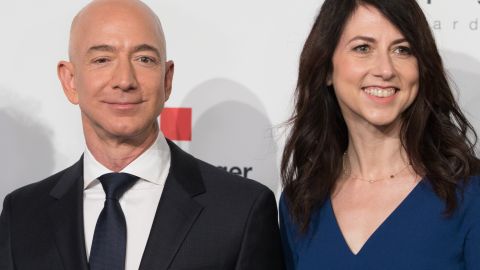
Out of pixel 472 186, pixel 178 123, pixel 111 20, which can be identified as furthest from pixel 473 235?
pixel 178 123

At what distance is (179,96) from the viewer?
266 centimetres

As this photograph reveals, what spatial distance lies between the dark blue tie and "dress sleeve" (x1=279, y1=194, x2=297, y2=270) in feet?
1.60

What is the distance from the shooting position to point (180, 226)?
6.16 ft

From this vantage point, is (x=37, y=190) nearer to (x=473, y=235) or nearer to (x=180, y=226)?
(x=180, y=226)

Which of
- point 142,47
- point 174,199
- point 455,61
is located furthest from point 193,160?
point 455,61

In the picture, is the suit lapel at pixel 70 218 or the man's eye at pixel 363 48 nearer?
the suit lapel at pixel 70 218

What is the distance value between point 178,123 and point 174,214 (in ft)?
2.68

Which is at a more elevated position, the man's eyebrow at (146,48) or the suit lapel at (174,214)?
the man's eyebrow at (146,48)

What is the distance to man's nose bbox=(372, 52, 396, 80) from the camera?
195 cm

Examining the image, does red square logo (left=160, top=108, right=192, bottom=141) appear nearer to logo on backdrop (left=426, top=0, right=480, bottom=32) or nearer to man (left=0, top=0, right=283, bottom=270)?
man (left=0, top=0, right=283, bottom=270)

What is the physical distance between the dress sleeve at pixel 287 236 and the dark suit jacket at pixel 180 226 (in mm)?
98

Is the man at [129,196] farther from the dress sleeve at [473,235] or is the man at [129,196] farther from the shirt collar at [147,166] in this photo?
the dress sleeve at [473,235]

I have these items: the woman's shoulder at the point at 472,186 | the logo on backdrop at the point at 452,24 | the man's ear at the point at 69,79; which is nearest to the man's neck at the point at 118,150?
the man's ear at the point at 69,79

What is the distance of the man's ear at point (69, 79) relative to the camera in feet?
6.71
